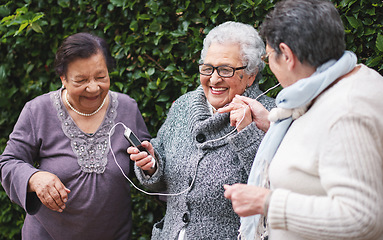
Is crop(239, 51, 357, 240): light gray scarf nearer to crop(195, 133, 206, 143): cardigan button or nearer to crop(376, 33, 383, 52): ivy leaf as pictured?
crop(195, 133, 206, 143): cardigan button

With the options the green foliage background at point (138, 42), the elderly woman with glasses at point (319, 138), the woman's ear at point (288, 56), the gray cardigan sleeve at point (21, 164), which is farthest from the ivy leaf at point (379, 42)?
the gray cardigan sleeve at point (21, 164)

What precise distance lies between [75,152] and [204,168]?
2.64 ft

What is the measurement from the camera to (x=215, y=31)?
259cm

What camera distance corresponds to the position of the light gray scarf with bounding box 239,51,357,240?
5.52 feet

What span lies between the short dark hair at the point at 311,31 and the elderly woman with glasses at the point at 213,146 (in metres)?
0.61

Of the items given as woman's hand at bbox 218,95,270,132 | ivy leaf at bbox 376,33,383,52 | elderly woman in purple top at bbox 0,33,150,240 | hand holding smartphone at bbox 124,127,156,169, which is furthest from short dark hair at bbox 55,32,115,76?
ivy leaf at bbox 376,33,383,52

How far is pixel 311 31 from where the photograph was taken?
1.67 m

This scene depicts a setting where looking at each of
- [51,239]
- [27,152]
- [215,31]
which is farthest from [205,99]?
[51,239]

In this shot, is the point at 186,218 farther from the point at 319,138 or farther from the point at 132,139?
the point at 319,138

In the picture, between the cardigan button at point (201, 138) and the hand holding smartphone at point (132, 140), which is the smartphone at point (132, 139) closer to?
the hand holding smartphone at point (132, 140)

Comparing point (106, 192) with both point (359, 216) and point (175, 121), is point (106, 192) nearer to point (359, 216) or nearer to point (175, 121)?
point (175, 121)

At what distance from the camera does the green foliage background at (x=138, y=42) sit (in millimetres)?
2889

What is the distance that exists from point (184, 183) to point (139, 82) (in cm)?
115

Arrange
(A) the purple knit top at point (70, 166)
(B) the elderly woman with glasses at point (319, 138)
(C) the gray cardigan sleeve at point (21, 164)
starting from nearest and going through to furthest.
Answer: (B) the elderly woman with glasses at point (319, 138), (C) the gray cardigan sleeve at point (21, 164), (A) the purple knit top at point (70, 166)
